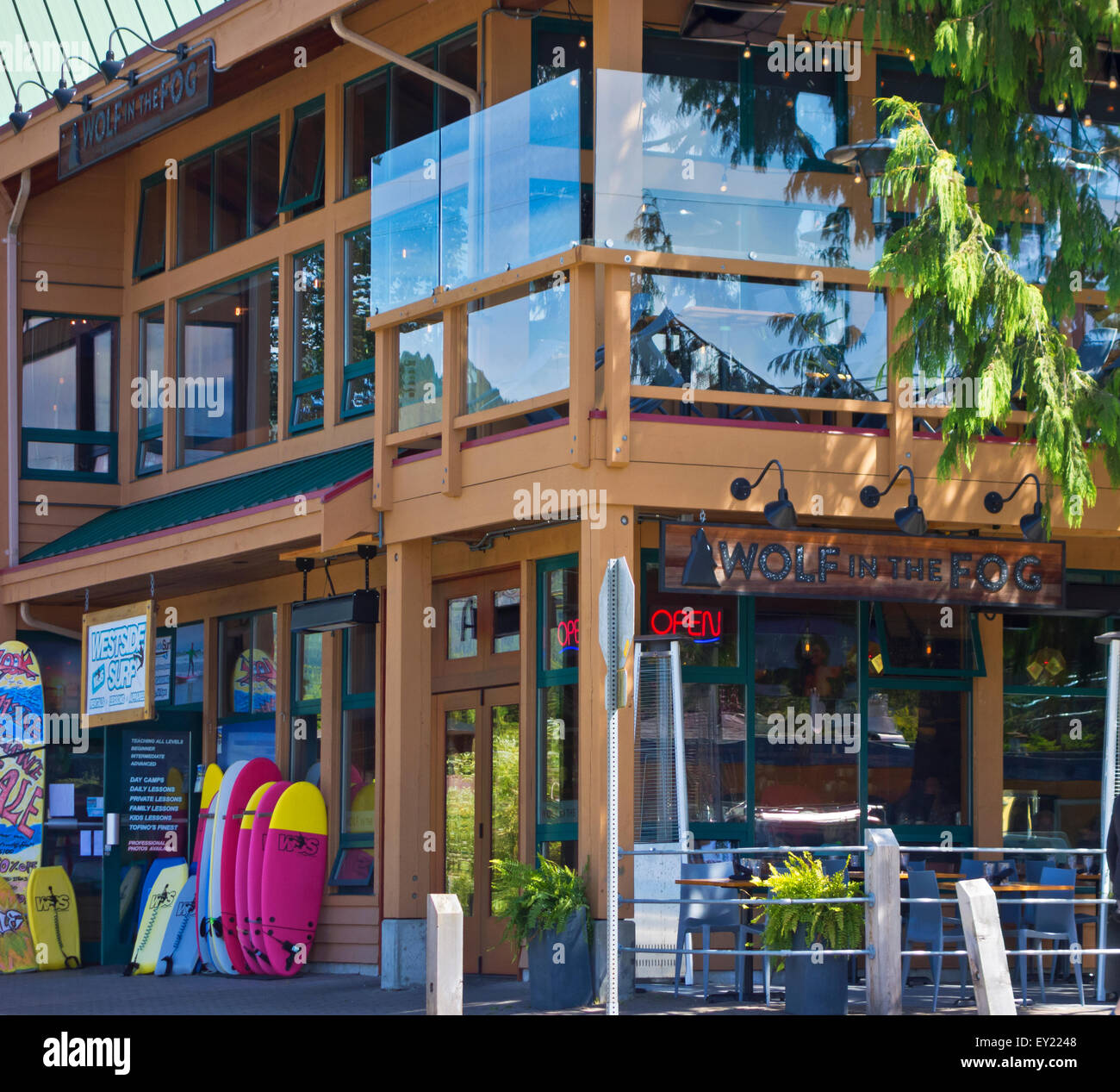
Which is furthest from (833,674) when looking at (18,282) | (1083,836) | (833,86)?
(18,282)

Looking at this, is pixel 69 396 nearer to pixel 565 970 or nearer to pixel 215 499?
pixel 215 499

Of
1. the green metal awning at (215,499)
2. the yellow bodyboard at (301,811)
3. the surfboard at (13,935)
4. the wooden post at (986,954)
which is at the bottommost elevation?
the surfboard at (13,935)

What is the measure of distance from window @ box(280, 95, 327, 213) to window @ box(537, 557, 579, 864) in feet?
16.3

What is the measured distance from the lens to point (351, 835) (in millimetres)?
16297

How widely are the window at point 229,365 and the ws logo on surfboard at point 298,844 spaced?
406 centimetres

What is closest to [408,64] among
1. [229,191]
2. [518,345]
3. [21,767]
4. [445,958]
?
[518,345]

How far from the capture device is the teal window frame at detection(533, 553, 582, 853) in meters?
14.3

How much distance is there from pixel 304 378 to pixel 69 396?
382 centimetres

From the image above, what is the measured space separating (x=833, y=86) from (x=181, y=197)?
785 cm

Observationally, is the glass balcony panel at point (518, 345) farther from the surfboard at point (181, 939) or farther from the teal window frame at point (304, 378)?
the surfboard at point (181, 939)


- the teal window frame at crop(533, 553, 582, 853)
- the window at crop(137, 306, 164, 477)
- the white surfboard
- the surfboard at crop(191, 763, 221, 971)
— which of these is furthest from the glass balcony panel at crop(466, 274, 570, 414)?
the window at crop(137, 306, 164, 477)

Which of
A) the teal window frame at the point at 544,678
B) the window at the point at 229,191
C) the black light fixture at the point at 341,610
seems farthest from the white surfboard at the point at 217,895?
the window at the point at 229,191

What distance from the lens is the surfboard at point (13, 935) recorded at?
17.7 metres

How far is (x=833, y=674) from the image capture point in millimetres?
14305
